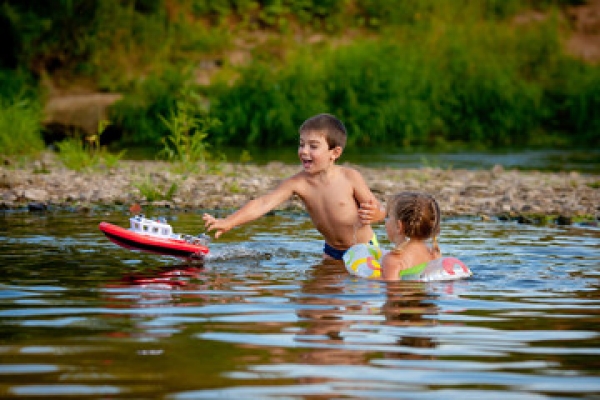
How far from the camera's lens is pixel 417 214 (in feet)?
23.1

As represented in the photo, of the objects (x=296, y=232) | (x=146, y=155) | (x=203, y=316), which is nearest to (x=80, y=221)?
(x=296, y=232)

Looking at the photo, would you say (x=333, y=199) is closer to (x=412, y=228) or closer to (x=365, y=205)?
(x=365, y=205)

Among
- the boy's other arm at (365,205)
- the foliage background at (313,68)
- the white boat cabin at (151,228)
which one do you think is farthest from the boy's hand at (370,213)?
the foliage background at (313,68)

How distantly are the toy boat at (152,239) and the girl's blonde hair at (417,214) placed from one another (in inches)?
57.0

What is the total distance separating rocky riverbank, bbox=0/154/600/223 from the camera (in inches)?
445

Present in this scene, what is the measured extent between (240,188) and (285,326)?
771cm

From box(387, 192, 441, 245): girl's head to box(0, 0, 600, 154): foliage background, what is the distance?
14.5m

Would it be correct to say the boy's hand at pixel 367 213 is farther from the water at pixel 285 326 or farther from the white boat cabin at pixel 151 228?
the white boat cabin at pixel 151 228

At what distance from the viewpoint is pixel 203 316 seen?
5.23 m

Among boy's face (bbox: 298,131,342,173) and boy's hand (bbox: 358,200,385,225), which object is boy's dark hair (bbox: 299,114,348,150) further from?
boy's hand (bbox: 358,200,385,225)

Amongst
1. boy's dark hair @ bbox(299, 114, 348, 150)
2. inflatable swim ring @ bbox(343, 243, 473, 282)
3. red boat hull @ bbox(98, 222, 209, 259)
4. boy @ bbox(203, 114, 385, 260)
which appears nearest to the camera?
inflatable swim ring @ bbox(343, 243, 473, 282)

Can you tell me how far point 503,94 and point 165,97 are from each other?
25.6ft

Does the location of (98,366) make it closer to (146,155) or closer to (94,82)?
(146,155)

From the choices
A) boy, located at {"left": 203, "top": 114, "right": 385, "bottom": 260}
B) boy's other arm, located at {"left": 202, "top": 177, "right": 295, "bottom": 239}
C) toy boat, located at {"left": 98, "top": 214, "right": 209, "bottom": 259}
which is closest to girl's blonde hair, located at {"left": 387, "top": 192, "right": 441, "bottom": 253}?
boy, located at {"left": 203, "top": 114, "right": 385, "bottom": 260}
